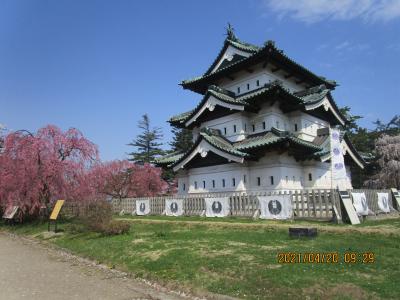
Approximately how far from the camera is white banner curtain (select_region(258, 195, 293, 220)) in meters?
18.6

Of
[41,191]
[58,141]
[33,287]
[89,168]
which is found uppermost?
[58,141]

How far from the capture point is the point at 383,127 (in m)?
58.5

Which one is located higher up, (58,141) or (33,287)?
(58,141)

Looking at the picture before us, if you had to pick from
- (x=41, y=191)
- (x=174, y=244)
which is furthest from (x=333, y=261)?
(x=41, y=191)

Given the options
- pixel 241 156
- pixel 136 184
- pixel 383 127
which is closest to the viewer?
pixel 241 156

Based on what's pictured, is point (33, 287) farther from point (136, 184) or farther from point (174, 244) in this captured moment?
point (136, 184)

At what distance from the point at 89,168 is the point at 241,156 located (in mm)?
11990

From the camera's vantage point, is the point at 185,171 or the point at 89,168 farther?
the point at 185,171

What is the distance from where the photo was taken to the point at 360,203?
17.9 metres

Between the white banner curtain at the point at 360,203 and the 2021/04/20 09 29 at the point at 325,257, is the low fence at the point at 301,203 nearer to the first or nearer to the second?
the white banner curtain at the point at 360,203

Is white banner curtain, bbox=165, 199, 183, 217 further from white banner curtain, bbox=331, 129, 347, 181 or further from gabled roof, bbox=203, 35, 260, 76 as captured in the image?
gabled roof, bbox=203, 35, 260, 76

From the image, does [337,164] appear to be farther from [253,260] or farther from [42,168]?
[42,168]

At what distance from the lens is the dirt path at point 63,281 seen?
341 inches

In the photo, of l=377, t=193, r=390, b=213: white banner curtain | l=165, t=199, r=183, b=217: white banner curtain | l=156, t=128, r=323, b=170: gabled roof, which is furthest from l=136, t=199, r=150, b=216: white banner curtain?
l=377, t=193, r=390, b=213: white banner curtain
